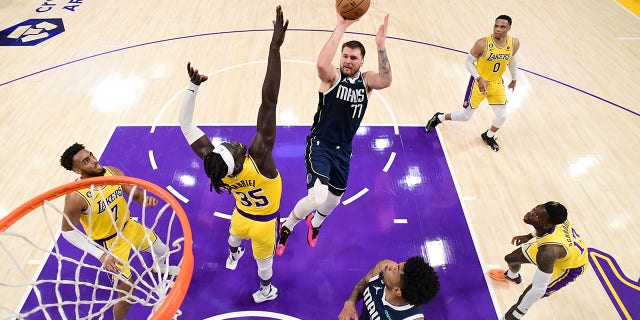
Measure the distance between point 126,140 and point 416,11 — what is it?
737cm

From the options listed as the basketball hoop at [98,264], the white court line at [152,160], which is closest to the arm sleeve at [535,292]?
the basketball hoop at [98,264]

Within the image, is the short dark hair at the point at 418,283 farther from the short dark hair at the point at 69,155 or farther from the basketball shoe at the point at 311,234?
the short dark hair at the point at 69,155

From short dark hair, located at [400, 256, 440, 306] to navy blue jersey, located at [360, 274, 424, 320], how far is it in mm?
140

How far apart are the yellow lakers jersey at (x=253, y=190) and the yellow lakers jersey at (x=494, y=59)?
12.5ft

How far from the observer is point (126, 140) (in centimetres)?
595

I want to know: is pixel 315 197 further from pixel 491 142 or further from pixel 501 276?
pixel 491 142

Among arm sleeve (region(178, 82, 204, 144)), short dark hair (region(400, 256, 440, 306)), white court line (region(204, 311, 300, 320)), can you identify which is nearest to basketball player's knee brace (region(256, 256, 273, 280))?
white court line (region(204, 311, 300, 320))

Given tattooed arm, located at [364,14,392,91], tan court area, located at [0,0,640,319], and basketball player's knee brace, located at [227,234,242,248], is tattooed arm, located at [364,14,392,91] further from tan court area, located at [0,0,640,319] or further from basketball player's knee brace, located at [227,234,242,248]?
tan court area, located at [0,0,640,319]

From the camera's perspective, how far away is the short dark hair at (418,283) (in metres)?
2.64

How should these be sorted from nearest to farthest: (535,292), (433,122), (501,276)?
(535,292), (501,276), (433,122)

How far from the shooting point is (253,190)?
3240 mm

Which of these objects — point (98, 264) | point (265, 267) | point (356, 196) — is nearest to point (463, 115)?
point (356, 196)

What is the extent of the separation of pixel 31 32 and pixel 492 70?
9.37 metres

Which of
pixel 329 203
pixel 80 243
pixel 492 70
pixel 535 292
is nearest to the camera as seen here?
pixel 80 243
